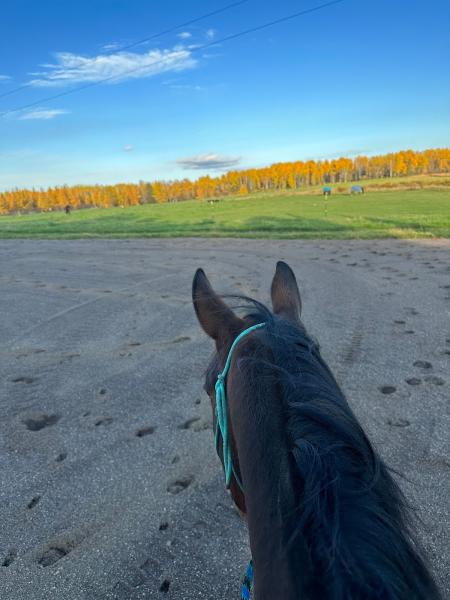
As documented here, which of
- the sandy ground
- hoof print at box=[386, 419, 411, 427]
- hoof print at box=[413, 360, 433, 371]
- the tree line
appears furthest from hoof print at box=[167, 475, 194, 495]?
the tree line

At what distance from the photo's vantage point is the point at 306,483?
91 centimetres

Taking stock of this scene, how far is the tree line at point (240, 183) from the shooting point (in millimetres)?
146500

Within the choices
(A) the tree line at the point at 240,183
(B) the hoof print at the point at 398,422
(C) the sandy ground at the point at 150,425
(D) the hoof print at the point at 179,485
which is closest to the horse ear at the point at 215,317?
(C) the sandy ground at the point at 150,425

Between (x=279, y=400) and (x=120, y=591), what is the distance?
1.78 m

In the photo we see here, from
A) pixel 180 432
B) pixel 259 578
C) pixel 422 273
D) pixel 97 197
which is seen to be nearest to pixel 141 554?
pixel 180 432

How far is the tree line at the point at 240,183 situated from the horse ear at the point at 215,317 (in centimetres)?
14740

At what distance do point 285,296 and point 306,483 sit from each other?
3.79 ft

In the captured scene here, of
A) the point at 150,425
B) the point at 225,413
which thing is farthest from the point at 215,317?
the point at 150,425

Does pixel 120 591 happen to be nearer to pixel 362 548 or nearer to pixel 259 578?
pixel 259 578

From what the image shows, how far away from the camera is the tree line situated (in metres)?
146

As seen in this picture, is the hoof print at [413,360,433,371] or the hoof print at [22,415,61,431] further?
the hoof print at [413,360,433,371]

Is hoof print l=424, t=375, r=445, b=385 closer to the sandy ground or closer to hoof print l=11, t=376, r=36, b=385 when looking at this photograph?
the sandy ground

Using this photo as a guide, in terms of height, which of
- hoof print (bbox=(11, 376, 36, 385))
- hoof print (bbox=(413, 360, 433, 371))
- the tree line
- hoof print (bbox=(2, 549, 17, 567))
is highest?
the tree line

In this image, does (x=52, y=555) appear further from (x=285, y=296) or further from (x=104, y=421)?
(x=285, y=296)
